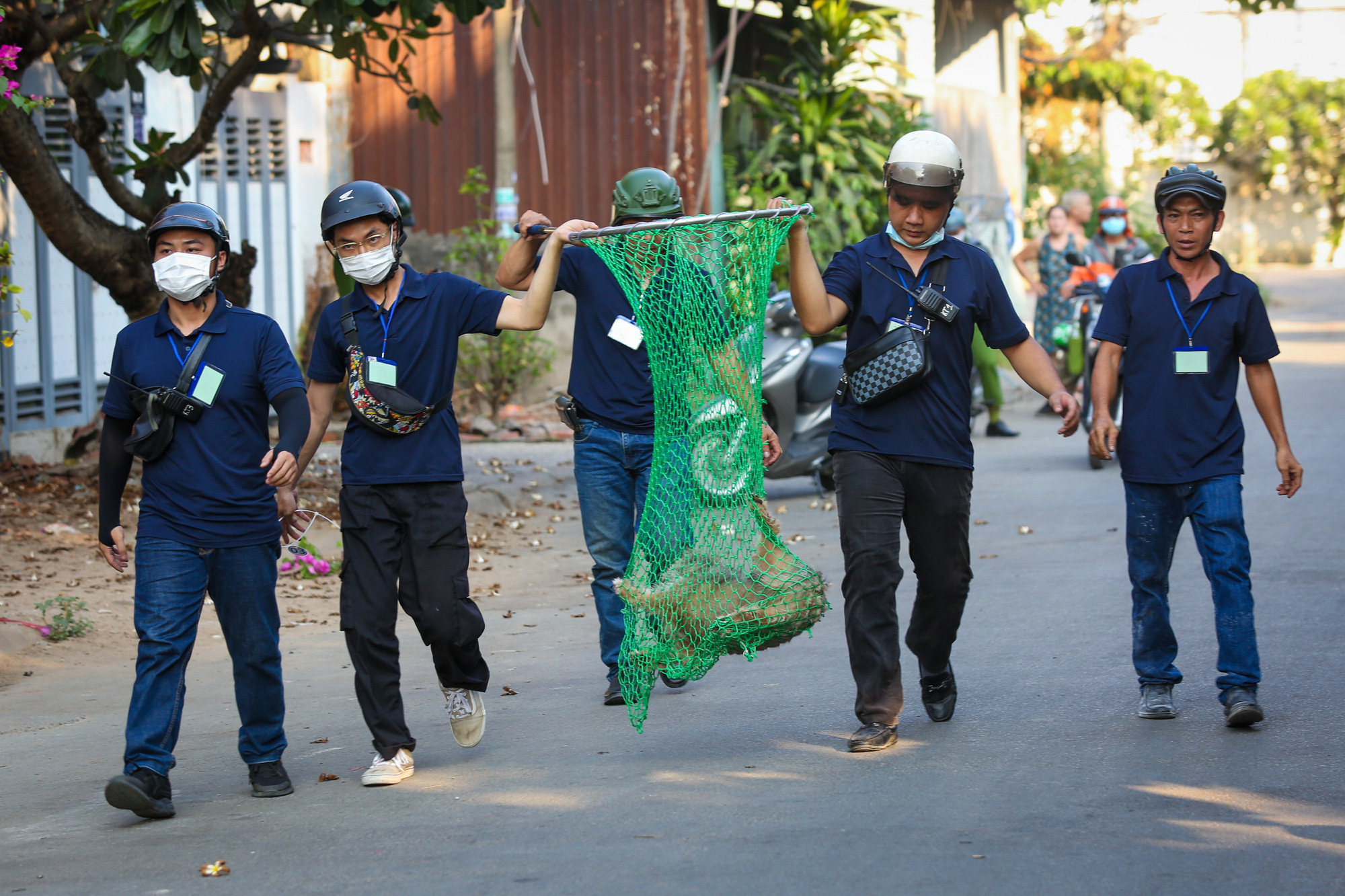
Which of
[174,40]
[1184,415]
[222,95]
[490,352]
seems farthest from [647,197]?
[490,352]

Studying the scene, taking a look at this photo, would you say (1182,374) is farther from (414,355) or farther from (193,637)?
(193,637)

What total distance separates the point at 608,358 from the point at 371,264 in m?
1.18

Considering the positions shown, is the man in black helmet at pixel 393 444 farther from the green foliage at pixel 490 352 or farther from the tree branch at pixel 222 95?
Result: the green foliage at pixel 490 352

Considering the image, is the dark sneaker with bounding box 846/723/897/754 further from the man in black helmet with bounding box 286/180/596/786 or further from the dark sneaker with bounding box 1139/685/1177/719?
the man in black helmet with bounding box 286/180/596/786

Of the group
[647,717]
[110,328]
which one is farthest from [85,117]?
[647,717]

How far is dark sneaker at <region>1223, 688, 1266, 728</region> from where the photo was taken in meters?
4.94

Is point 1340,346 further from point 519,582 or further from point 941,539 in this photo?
point 941,539

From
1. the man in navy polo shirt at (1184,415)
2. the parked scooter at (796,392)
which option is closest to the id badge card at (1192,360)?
the man in navy polo shirt at (1184,415)

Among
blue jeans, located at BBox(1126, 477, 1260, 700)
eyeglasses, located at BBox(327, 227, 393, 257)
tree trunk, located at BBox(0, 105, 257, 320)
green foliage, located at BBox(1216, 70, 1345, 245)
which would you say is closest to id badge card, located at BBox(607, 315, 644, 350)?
eyeglasses, located at BBox(327, 227, 393, 257)

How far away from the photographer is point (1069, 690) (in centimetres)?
560

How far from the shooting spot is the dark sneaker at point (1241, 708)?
4.94 m

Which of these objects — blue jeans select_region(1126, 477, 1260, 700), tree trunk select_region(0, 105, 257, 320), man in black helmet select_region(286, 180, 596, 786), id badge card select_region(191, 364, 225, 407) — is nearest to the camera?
id badge card select_region(191, 364, 225, 407)

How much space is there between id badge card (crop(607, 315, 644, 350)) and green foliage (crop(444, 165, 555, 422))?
8048mm

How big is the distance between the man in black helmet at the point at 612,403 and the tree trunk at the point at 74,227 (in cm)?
468
